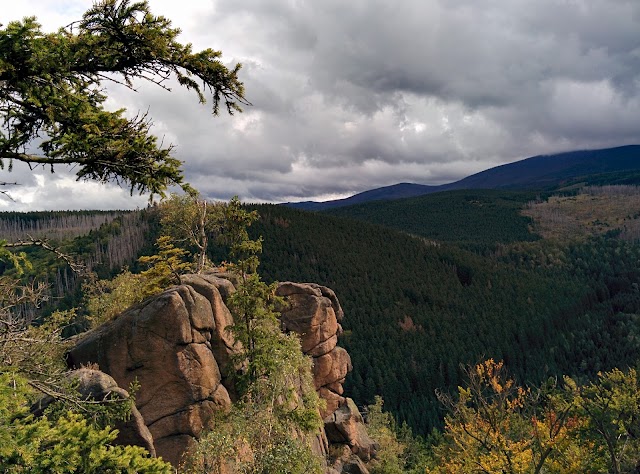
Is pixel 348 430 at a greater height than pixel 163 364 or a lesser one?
lesser

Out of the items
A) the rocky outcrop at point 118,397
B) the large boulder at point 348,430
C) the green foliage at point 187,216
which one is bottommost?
the large boulder at point 348,430

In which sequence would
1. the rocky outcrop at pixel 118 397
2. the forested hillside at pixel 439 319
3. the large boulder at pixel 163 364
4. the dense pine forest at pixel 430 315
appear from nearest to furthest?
1. the rocky outcrop at pixel 118 397
2. the large boulder at pixel 163 364
3. the dense pine forest at pixel 430 315
4. the forested hillside at pixel 439 319

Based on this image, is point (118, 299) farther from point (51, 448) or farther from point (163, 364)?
point (51, 448)

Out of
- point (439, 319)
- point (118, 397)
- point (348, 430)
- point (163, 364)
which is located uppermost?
point (118, 397)

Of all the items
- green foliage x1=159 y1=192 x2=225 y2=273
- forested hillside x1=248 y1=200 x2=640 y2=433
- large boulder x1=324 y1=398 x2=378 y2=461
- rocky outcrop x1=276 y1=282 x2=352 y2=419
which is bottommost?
forested hillside x1=248 y1=200 x2=640 y2=433

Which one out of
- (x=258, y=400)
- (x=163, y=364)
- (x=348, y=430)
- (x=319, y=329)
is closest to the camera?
(x=163, y=364)

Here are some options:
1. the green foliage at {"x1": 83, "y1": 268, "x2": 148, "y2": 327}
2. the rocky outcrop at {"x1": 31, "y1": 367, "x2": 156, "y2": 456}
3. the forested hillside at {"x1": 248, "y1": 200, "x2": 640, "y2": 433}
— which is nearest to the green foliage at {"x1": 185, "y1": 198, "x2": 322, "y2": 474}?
the rocky outcrop at {"x1": 31, "y1": 367, "x2": 156, "y2": 456}

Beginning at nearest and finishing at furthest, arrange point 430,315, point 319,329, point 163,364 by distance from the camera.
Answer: point 163,364 < point 319,329 < point 430,315

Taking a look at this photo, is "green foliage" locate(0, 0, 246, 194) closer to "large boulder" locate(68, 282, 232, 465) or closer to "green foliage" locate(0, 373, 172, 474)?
"green foliage" locate(0, 373, 172, 474)

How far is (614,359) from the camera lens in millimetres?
138000

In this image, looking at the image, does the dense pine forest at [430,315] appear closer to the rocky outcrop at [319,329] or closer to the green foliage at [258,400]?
the rocky outcrop at [319,329]

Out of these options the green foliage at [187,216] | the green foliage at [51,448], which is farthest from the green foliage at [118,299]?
the green foliage at [51,448]

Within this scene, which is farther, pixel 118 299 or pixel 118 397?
pixel 118 299

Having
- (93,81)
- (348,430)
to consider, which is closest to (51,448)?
(93,81)
